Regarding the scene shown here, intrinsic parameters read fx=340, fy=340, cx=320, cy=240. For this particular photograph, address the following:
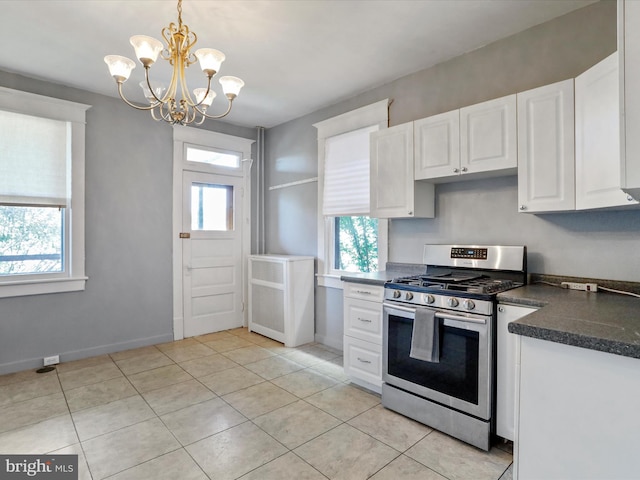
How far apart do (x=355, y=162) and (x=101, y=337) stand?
3340mm

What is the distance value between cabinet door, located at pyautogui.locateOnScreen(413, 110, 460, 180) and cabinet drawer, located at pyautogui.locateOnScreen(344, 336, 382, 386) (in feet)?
4.77

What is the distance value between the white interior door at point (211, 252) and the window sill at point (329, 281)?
1.33 meters

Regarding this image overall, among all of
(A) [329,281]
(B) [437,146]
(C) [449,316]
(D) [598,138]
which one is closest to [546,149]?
(D) [598,138]

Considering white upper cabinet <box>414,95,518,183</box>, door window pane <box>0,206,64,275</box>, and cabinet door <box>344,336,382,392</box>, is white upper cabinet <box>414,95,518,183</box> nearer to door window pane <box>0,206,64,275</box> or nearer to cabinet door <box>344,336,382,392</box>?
cabinet door <box>344,336,382,392</box>

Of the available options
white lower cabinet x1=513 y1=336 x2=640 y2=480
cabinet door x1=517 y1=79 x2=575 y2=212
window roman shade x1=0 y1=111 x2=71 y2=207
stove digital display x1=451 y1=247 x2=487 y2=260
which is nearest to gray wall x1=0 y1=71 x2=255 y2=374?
window roman shade x1=0 y1=111 x2=71 y2=207

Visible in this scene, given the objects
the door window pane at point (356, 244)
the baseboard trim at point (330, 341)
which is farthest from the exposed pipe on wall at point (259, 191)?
the baseboard trim at point (330, 341)

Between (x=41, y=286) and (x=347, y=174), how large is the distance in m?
3.26

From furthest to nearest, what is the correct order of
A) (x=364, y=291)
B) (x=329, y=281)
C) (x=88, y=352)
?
(x=329, y=281)
(x=88, y=352)
(x=364, y=291)

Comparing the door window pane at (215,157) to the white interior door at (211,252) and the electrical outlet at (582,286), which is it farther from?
the electrical outlet at (582,286)

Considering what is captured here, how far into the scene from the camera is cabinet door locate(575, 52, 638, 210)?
69.4 inches

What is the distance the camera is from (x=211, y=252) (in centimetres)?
450

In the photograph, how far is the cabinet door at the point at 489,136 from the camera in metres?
2.28

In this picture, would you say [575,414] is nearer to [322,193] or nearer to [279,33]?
[279,33]

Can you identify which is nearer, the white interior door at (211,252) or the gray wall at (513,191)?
the gray wall at (513,191)
